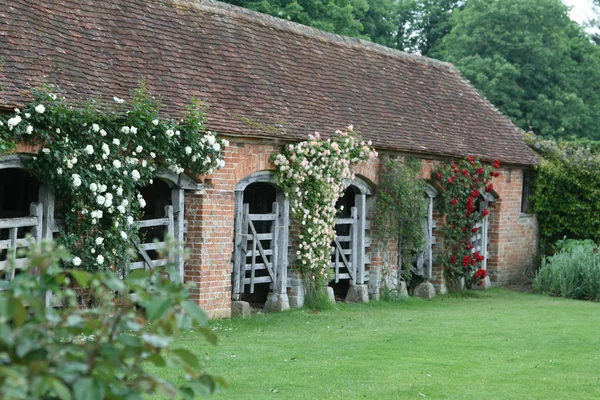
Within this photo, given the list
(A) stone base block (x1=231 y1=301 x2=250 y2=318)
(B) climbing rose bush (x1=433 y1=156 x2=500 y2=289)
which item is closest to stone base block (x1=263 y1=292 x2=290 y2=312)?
(A) stone base block (x1=231 y1=301 x2=250 y2=318)

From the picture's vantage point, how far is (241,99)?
1368cm

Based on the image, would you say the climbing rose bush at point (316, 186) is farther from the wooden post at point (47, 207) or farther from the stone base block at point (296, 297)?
the wooden post at point (47, 207)

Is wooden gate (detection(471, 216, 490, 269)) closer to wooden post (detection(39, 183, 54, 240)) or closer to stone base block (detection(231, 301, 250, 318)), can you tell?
stone base block (detection(231, 301, 250, 318))

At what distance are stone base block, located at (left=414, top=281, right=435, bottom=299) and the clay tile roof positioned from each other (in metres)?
2.60

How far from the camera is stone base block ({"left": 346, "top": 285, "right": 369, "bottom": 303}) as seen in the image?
15.7m

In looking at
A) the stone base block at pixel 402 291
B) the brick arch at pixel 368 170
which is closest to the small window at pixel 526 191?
the stone base block at pixel 402 291

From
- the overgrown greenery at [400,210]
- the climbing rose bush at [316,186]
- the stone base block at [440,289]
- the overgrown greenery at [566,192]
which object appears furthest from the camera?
the overgrown greenery at [566,192]

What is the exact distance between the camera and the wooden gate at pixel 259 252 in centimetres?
1345

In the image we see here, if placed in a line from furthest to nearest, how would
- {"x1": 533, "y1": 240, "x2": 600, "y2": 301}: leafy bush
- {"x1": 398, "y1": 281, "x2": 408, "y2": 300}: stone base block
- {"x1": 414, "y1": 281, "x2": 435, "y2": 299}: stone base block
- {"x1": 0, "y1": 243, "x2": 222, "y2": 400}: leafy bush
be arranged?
{"x1": 533, "y1": 240, "x2": 600, "y2": 301}: leafy bush
{"x1": 414, "y1": 281, "x2": 435, "y2": 299}: stone base block
{"x1": 398, "y1": 281, "x2": 408, "y2": 300}: stone base block
{"x1": 0, "y1": 243, "x2": 222, "y2": 400}: leafy bush

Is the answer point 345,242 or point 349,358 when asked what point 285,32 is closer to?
point 345,242

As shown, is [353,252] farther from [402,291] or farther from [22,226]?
[22,226]

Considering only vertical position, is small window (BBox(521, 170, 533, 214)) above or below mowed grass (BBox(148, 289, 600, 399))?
above

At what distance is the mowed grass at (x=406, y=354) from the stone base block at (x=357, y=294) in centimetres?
52

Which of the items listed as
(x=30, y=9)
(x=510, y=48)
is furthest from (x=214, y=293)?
(x=510, y=48)
